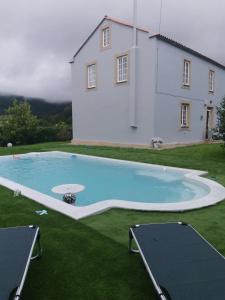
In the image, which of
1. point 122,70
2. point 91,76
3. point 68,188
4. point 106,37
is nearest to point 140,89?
point 122,70

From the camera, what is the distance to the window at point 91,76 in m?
20.9

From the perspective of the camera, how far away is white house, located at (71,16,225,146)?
16688 mm

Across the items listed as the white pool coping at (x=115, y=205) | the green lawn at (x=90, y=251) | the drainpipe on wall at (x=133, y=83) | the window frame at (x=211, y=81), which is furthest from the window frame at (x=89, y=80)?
the green lawn at (x=90, y=251)

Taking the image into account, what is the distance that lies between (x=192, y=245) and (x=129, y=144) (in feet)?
49.3

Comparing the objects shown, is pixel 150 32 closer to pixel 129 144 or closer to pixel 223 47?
pixel 129 144

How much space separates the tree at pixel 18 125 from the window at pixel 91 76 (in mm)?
8551

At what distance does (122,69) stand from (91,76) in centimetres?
368

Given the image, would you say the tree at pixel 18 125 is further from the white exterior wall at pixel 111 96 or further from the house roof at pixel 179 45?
the house roof at pixel 179 45

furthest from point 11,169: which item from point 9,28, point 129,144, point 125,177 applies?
point 9,28

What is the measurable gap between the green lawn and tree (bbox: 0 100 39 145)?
817 inches

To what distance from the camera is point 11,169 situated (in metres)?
12.5

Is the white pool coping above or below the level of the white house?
below

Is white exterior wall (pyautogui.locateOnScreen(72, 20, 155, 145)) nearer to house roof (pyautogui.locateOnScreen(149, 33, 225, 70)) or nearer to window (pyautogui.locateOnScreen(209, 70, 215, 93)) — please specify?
house roof (pyautogui.locateOnScreen(149, 33, 225, 70))

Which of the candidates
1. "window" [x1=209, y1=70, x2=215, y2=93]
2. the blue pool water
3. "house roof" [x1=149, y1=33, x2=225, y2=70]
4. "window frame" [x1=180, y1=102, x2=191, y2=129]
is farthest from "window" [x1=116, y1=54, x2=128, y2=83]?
"window" [x1=209, y1=70, x2=215, y2=93]
